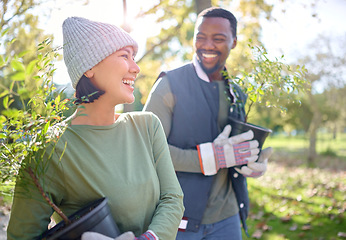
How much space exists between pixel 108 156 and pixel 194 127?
0.90 metres

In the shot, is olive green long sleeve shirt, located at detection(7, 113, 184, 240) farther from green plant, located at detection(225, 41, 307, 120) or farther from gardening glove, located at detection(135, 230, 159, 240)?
green plant, located at detection(225, 41, 307, 120)

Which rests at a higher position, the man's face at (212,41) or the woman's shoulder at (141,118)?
the man's face at (212,41)

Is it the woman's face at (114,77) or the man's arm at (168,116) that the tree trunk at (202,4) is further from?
the woman's face at (114,77)

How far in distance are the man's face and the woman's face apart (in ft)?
3.00

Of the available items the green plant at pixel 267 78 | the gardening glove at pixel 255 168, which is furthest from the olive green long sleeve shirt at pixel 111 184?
the green plant at pixel 267 78

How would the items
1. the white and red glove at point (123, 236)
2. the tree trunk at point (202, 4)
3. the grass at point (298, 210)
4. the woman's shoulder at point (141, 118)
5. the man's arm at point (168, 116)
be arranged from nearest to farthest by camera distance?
the white and red glove at point (123, 236) → the woman's shoulder at point (141, 118) → the man's arm at point (168, 116) → the tree trunk at point (202, 4) → the grass at point (298, 210)

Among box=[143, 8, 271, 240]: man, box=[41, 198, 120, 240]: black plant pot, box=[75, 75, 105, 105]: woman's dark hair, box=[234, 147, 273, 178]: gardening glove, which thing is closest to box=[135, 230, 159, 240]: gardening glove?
box=[41, 198, 120, 240]: black plant pot

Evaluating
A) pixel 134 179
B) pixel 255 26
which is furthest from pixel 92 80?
pixel 255 26

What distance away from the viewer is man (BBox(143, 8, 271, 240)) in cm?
221

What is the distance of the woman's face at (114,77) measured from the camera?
1628mm

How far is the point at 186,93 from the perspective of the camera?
235cm

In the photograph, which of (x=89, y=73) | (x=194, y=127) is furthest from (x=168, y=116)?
(x=89, y=73)

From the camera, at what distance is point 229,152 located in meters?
2.24

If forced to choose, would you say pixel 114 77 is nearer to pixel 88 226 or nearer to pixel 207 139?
pixel 88 226
